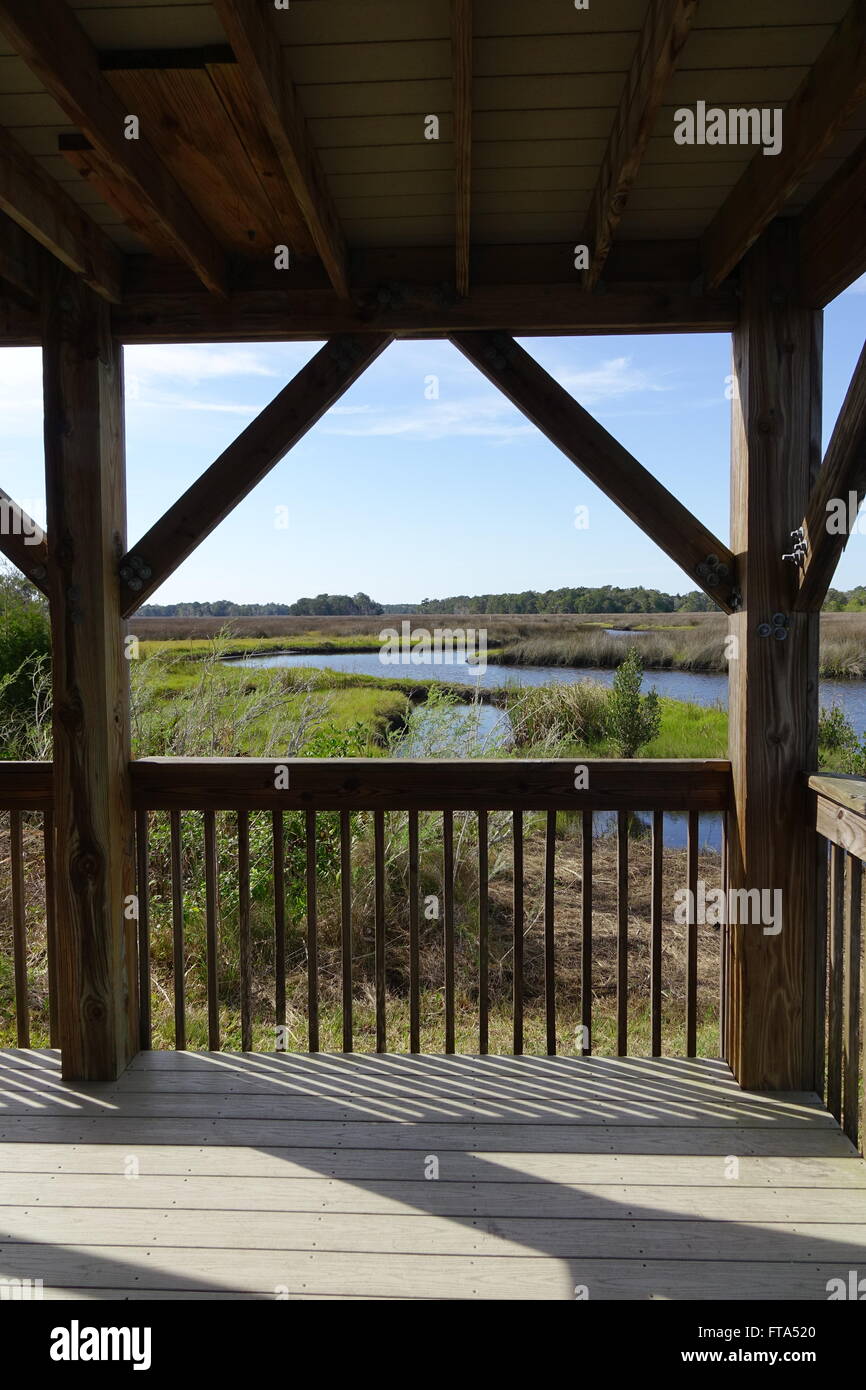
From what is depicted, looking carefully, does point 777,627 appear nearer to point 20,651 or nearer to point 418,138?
point 418,138

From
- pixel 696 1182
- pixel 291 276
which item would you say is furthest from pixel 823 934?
pixel 291 276

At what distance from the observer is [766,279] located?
2.31 meters

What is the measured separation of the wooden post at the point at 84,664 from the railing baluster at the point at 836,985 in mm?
2127

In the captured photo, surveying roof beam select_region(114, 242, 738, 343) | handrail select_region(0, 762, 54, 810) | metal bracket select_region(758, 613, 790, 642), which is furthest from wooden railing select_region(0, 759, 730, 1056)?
roof beam select_region(114, 242, 738, 343)

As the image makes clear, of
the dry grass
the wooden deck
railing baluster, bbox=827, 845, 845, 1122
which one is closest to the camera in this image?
the wooden deck

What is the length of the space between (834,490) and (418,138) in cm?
134

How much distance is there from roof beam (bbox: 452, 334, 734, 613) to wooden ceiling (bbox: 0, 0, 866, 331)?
26 centimetres

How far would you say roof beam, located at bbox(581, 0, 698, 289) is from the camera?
137 cm

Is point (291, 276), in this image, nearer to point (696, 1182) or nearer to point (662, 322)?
point (662, 322)

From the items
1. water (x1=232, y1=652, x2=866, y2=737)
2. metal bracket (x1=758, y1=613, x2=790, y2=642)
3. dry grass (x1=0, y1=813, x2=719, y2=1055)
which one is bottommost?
dry grass (x1=0, y1=813, x2=719, y2=1055)

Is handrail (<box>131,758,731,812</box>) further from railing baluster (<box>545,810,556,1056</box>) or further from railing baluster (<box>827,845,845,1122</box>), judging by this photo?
railing baluster (<box>827,845,845,1122</box>)

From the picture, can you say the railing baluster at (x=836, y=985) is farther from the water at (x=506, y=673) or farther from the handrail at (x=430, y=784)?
the water at (x=506, y=673)

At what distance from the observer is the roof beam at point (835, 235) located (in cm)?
192
